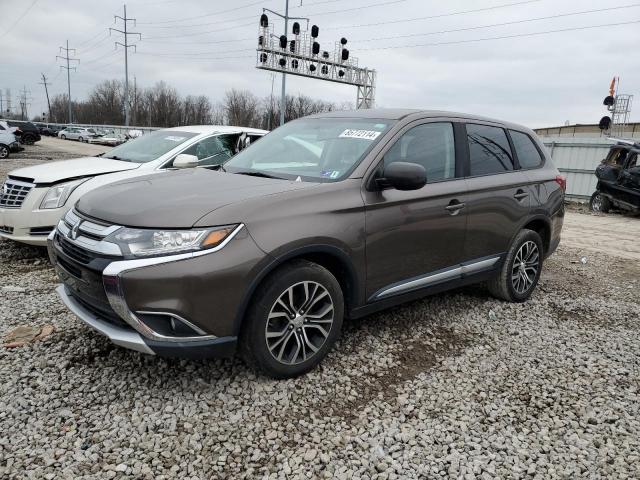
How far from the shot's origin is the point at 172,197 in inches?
118

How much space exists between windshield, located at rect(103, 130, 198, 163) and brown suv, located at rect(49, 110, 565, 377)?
98.1 inches

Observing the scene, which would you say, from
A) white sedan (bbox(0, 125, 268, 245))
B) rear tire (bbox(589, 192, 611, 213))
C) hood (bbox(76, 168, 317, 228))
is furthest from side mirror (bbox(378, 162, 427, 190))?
rear tire (bbox(589, 192, 611, 213))

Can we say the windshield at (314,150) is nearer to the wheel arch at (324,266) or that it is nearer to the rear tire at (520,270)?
the wheel arch at (324,266)

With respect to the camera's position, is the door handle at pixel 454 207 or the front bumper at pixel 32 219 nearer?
the door handle at pixel 454 207

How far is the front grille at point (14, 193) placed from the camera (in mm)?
5348

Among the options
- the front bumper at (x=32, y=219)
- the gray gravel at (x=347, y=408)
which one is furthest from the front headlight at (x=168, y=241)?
the front bumper at (x=32, y=219)

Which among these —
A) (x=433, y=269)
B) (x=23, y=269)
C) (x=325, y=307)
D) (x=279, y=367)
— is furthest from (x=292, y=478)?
(x=23, y=269)

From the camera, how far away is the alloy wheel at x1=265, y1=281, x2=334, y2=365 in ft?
9.86

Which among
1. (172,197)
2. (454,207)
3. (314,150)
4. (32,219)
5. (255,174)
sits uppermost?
(314,150)

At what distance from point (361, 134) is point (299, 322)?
1536 mm

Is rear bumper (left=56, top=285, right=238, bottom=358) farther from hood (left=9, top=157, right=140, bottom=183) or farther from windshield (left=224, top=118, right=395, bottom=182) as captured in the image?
hood (left=9, top=157, right=140, bottom=183)

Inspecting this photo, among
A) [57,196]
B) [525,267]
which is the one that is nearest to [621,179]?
[525,267]

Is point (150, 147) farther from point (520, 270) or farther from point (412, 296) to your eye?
point (520, 270)

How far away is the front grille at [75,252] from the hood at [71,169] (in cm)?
265
